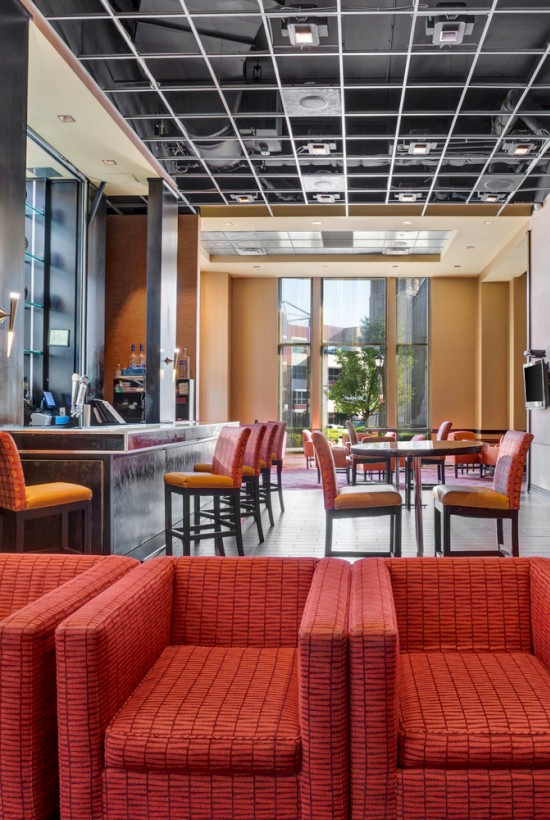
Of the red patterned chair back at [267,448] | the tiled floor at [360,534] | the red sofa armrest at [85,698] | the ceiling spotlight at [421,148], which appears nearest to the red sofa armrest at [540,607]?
the red sofa armrest at [85,698]

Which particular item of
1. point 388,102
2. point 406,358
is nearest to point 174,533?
point 388,102

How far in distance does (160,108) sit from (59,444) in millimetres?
4396

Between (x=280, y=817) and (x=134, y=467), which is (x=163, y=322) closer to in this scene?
(x=134, y=467)

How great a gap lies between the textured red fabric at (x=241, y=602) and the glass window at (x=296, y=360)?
1358 cm

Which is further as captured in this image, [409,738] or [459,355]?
[459,355]

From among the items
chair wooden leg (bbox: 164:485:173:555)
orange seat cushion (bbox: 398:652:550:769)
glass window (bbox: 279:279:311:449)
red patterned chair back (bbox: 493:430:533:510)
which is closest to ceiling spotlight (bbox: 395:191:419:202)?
red patterned chair back (bbox: 493:430:533:510)

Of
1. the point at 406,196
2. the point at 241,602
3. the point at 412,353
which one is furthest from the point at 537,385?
the point at 241,602

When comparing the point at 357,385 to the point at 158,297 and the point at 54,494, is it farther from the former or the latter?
the point at 54,494

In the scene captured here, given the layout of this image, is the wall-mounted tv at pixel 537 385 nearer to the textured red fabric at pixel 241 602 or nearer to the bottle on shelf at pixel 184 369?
the bottle on shelf at pixel 184 369

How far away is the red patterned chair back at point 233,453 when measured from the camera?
4.57 metres

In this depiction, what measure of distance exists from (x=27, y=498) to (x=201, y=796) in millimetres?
2528

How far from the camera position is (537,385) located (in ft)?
30.9

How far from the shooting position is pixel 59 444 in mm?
4281

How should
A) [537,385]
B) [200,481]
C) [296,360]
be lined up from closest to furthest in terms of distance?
1. [200,481]
2. [537,385]
3. [296,360]
